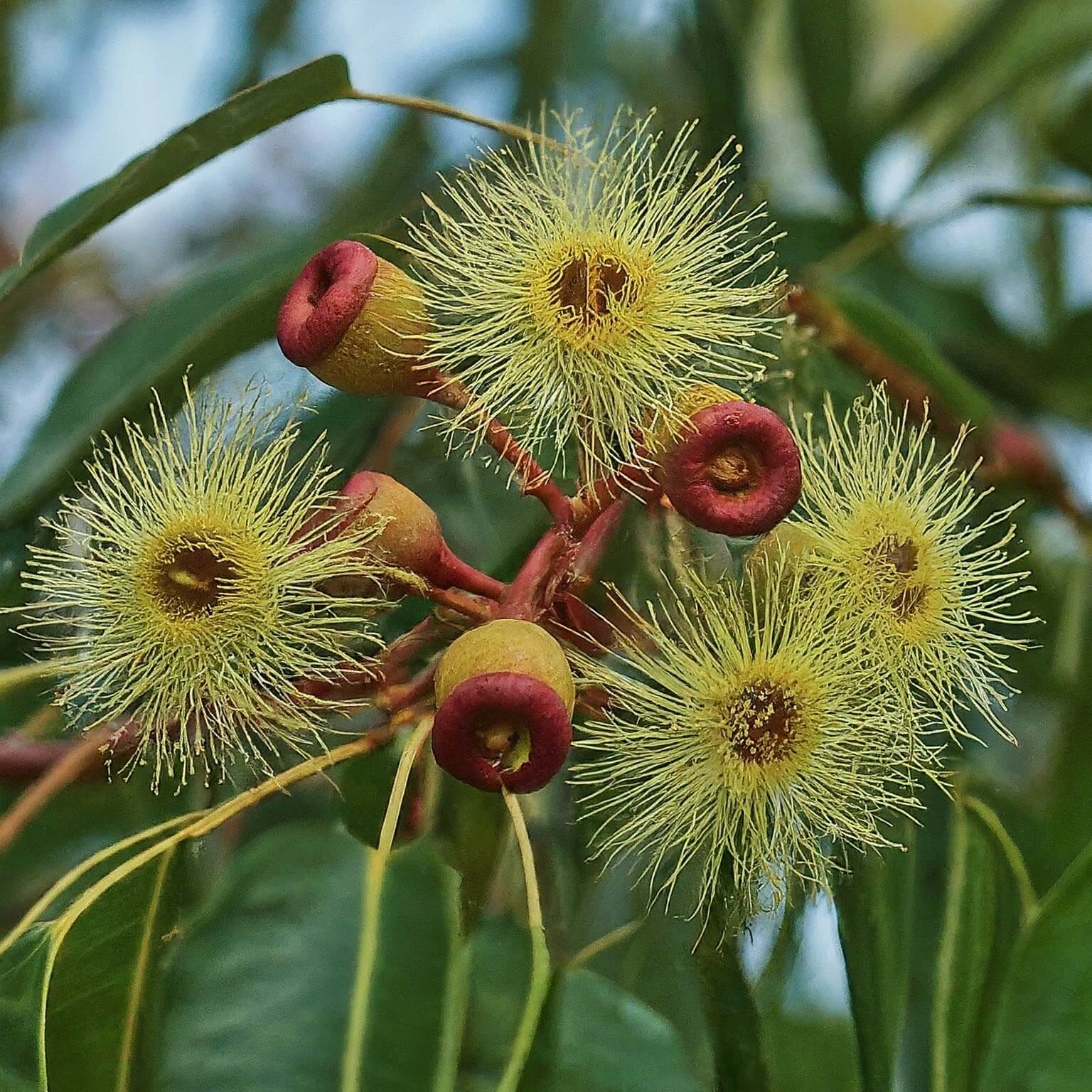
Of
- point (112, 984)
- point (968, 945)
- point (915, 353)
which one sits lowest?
point (112, 984)

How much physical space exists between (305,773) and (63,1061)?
0.74 ft

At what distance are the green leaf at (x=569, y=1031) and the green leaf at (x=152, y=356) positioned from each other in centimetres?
41

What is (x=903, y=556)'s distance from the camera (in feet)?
2.61

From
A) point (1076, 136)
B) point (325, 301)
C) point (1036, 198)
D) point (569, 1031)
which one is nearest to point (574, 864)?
point (569, 1031)

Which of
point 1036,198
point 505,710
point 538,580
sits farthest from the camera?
point 1036,198

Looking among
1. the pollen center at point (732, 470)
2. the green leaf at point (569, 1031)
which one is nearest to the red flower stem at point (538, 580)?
the pollen center at point (732, 470)

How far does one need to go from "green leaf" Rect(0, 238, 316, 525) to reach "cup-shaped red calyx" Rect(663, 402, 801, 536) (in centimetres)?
36

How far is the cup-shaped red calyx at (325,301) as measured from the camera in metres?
0.71

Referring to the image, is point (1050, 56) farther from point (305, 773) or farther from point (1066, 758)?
point (305, 773)

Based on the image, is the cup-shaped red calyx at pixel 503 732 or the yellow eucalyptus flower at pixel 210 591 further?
the yellow eucalyptus flower at pixel 210 591

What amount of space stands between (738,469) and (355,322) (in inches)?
8.9

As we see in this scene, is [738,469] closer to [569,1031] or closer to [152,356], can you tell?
[569,1031]

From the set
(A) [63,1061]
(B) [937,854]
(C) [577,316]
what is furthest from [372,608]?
(B) [937,854]

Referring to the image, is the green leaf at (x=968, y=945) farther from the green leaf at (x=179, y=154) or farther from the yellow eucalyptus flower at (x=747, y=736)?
the green leaf at (x=179, y=154)
